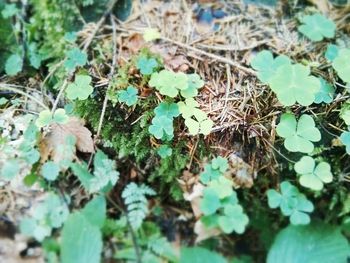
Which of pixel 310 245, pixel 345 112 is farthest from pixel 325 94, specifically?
pixel 310 245

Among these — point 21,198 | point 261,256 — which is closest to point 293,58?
point 261,256

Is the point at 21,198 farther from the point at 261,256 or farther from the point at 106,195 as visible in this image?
the point at 261,256

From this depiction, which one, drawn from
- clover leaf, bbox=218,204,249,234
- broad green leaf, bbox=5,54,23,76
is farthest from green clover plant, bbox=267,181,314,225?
broad green leaf, bbox=5,54,23,76

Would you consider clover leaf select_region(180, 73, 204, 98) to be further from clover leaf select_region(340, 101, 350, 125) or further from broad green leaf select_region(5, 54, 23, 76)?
broad green leaf select_region(5, 54, 23, 76)

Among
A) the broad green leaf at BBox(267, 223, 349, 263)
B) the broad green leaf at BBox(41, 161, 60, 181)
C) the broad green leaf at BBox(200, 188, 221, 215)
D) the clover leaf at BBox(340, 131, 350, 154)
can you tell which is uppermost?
the clover leaf at BBox(340, 131, 350, 154)

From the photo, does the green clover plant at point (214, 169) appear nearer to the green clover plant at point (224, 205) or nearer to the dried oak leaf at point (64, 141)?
the green clover plant at point (224, 205)

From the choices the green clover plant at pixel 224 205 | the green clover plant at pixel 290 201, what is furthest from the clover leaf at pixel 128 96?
the green clover plant at pixel 290 201

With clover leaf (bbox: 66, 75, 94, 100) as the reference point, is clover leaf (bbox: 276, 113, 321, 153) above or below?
below
